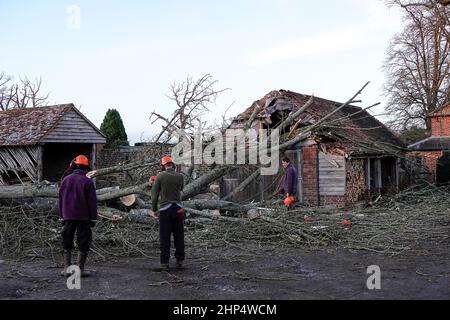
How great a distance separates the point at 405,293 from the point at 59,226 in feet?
20.2

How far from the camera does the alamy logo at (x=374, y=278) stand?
5.57m

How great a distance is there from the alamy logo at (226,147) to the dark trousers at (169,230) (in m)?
2.98

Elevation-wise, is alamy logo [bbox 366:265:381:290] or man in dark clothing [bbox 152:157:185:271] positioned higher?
man in dark clothing [bbox 152:157:185:271]

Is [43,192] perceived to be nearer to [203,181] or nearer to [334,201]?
[203,181]

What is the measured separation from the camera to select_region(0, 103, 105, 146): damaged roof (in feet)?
56.0

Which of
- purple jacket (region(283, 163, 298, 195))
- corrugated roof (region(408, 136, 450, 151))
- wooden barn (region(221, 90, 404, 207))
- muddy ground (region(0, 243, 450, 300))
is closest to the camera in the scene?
muddy ground (region(0, 243, 450, 300))

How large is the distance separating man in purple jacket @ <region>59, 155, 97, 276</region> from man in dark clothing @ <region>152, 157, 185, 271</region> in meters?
0.91

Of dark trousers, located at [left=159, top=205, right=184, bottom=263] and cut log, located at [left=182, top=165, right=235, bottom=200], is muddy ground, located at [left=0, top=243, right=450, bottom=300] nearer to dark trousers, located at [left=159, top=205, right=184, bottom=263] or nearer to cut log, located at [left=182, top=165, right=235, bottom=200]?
dark trousers, located at [left=159, top=205, right=184, bottom=263]

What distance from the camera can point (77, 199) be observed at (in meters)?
6.32

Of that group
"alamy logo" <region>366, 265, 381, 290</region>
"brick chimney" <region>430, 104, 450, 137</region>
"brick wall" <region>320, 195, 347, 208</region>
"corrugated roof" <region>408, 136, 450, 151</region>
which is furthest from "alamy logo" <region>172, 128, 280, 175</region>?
"brick chimney" <region>430, 104, 450, 137</region>

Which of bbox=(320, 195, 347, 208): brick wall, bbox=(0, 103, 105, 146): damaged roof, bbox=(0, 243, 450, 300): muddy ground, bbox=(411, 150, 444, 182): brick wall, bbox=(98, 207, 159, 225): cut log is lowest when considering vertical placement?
bbox=(0, 243, 450, 300): muddy ground

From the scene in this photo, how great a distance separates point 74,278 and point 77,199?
103cm

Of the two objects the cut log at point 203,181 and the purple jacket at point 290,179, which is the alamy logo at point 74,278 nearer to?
the cut log at point 203,181

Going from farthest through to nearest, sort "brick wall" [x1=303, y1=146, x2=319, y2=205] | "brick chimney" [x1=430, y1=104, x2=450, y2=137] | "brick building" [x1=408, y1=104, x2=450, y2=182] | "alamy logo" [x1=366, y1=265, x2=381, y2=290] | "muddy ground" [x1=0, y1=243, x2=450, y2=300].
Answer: "brick chimney" [x1=430, y1=104, x2=450, y2=137] < "brick building" [x1=408, y1=104, x2=450, y2=182] < "brick wall" [x1=303, y1=146, x2=319, y2=205] < "alamy logo" [x1=366, y1=265, x2=381, y2=290] < "muddy ground" [x1=0, y1=243, x2=450, y2=300]
